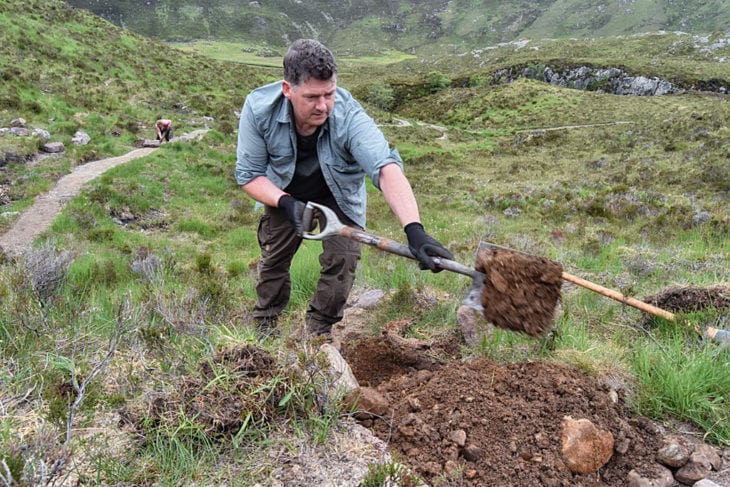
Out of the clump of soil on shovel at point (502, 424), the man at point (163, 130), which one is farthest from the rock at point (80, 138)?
the clump of soil on shovel at point (502, 424)

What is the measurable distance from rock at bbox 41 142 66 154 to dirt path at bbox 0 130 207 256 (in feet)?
3.34

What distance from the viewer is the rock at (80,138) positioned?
1508 cm

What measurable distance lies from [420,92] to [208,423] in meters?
60.5

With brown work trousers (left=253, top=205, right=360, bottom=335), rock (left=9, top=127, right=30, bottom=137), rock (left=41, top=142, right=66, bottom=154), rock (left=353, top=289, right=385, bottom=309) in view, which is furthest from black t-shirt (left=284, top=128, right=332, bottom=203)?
rock (left=9, top=127, right=30, bottom=137)

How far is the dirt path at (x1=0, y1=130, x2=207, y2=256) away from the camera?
8414 millimetres

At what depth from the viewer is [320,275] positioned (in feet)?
13.7

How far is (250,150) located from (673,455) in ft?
10.3

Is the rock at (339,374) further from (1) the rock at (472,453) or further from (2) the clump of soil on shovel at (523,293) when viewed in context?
(2) the clump of soil on shovel at (523,293)

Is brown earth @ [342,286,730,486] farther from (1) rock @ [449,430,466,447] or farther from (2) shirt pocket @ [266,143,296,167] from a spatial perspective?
(2) shirt pocket @ [266,143,296,167]

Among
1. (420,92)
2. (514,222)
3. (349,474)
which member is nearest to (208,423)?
(349,474)

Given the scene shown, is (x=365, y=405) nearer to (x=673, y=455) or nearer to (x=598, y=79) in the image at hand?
(x=673, y=455)

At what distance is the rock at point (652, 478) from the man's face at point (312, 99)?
8.69 ft

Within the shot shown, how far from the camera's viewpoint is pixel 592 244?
8.37 m

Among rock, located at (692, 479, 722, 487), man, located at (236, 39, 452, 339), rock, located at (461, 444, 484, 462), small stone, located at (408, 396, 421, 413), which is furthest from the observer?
man, located at (236, 39, 452, 339)
